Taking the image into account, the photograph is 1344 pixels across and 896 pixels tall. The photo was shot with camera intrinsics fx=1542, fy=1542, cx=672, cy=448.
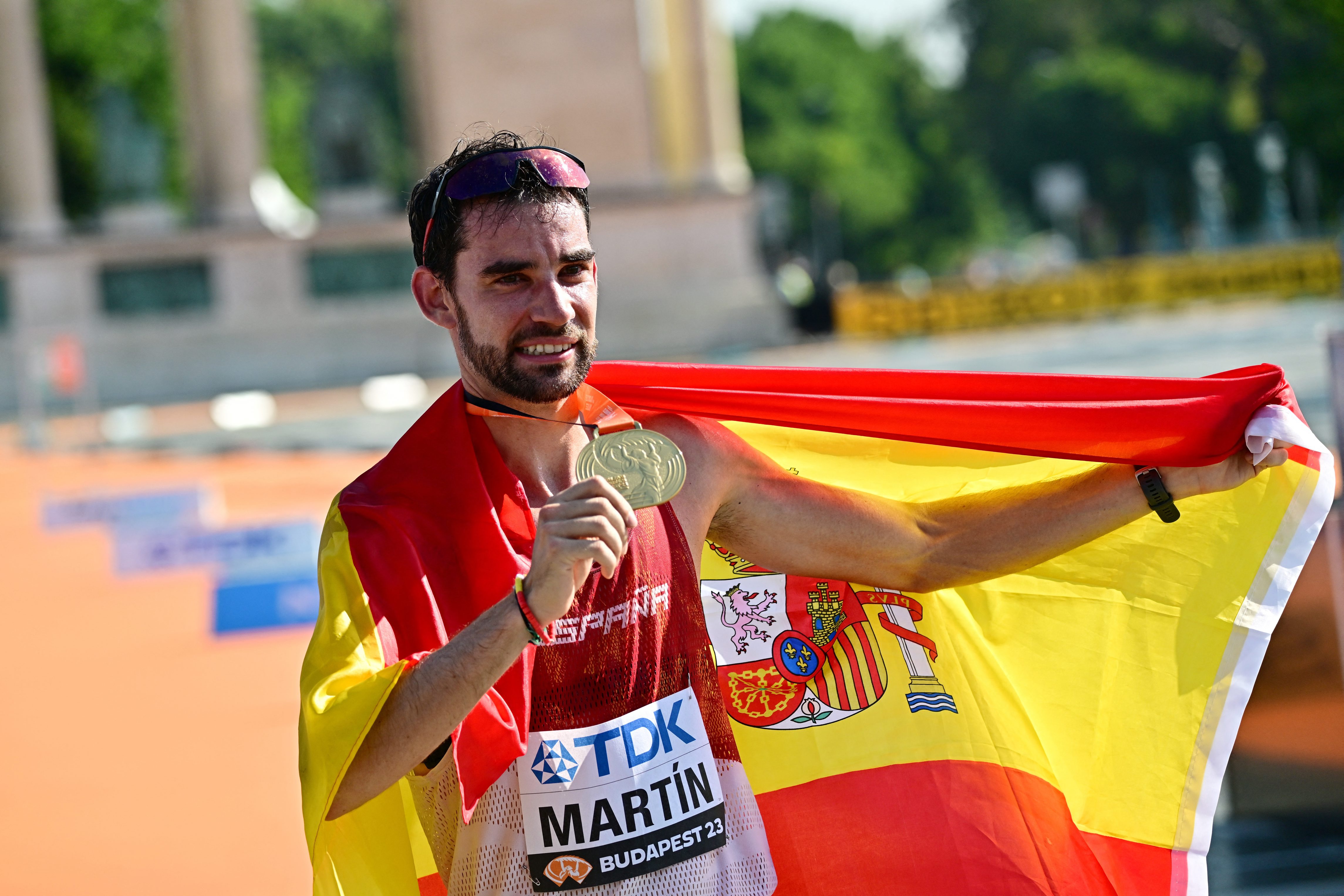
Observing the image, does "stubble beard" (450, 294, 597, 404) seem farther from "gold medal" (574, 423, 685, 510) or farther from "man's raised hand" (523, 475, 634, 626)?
"man's raised hand" (523, 475, 634, 626)

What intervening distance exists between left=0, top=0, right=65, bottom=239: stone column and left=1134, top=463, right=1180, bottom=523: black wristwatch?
2745 cm

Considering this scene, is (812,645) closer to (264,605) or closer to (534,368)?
(534,368)

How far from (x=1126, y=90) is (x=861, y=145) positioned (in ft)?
37.0

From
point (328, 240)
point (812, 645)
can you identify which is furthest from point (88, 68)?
point (812, 645)

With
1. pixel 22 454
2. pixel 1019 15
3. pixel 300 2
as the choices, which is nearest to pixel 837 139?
pixel 1019 15

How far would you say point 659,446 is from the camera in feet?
8.43

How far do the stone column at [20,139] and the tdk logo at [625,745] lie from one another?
27.6 metres

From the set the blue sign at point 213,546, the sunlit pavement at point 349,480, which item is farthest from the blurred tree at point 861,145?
the blue sign at point 213,546

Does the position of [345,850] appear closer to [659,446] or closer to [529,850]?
[529,850]

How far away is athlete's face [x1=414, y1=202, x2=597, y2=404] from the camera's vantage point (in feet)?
8.27

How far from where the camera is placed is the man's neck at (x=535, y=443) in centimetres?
264

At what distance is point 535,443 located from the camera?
2.69 metres

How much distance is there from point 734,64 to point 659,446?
66537 mm

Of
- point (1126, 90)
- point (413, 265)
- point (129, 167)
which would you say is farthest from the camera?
point (1126, 90)
